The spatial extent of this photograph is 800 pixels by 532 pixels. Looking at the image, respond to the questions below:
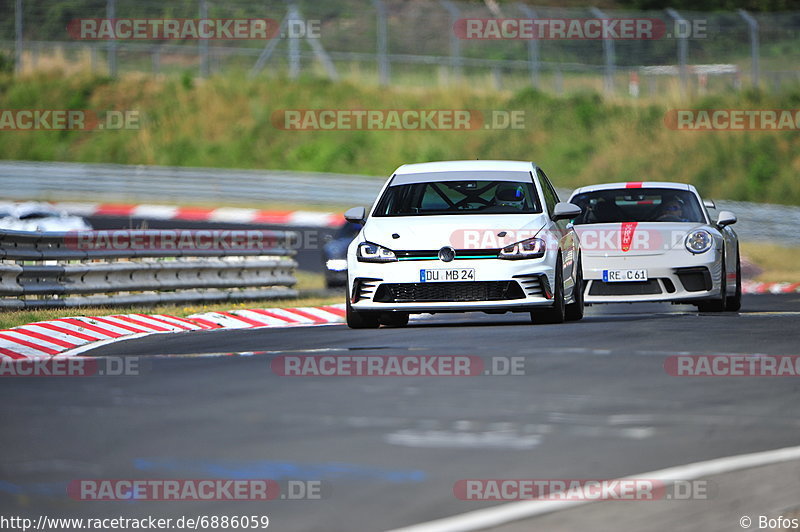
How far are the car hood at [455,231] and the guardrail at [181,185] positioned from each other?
22.8 metres

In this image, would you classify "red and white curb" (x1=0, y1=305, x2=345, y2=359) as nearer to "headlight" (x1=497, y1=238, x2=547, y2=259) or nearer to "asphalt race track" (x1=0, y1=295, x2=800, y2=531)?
"asphalt race track" (x1=0, y1=295, x2=800, y2=531)

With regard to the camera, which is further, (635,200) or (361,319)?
(635,200)

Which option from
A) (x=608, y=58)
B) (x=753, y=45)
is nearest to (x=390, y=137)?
(x=608, y=58)

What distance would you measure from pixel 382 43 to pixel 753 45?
959 cm

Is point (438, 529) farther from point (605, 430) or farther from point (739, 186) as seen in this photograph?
point (739, 186)

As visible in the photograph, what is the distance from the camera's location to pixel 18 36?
42.6m

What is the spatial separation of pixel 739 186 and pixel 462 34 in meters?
8.06

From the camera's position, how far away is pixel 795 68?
131ft

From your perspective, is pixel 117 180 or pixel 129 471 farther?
pixel 117 180

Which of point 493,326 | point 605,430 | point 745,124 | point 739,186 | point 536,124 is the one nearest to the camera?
point 605,430

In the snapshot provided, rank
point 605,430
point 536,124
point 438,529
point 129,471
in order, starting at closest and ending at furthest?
point 438,529 → point 129,471 → point 605,430 → point 536,124

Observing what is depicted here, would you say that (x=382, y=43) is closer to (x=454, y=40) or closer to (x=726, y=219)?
(x=454, y=40)

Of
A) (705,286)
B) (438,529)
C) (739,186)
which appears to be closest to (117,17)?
(739,186)

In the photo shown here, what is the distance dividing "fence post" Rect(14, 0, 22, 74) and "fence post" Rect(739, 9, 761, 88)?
1873 cm
